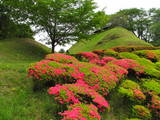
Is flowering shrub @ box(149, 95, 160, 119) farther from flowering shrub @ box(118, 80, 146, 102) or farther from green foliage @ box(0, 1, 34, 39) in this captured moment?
green foliage @ box(0, 1, 34, 39)

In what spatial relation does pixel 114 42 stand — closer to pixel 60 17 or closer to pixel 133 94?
pixel 60 17

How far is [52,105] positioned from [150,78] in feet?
17.0

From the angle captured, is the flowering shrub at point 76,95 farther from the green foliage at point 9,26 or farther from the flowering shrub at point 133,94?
the green foliage at point 9,26

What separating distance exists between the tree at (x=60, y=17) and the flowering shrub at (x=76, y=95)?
31.9 ft

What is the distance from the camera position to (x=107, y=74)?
6.20 metres

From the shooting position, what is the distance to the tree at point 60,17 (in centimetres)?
1301

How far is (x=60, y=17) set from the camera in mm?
13383

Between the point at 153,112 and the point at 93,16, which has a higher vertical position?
the point at 93,16

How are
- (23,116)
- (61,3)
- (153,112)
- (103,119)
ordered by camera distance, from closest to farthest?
1. (23,116)
2. (103,119)
3. (153,112)
4. (61,3)

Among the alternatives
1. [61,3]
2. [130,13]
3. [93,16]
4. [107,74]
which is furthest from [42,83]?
[130,13]

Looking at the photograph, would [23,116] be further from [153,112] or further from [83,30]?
[83,30]

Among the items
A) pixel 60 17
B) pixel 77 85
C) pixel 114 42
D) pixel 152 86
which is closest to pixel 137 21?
pixel 114 42

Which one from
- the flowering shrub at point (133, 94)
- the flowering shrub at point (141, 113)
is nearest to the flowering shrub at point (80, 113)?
the flowering shrub at point (141, 113)

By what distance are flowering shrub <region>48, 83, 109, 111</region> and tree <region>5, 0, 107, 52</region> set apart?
9713 mm
